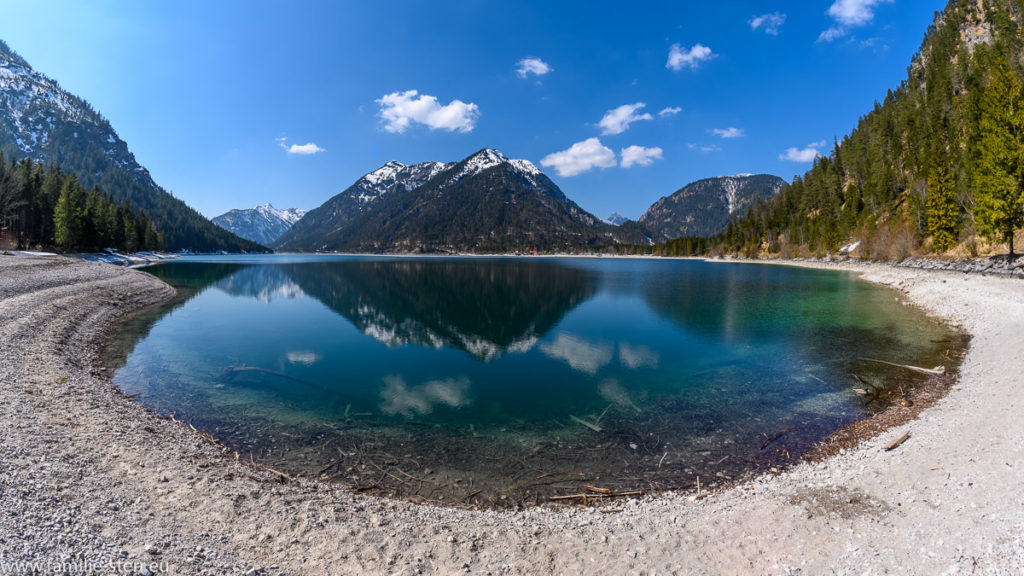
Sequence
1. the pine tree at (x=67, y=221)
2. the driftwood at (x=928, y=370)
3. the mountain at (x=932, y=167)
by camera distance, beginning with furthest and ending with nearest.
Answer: the pine tree at (x=67, y=221) → the mountain at (x=932, y=167) → the driftwood at (x=928, y=370)

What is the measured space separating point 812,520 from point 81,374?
20474 millimetres

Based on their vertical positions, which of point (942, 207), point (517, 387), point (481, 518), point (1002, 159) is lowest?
point (517, 387)

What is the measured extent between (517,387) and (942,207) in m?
71.1

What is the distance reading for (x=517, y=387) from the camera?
14.5 m

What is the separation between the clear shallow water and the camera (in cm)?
888

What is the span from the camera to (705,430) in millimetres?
10641

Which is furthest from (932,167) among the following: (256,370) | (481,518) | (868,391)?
(256,370)

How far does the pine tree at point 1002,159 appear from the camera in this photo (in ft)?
112

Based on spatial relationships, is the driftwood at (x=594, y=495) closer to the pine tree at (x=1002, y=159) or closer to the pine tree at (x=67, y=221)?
the pine tree at (x=1002, y=159)

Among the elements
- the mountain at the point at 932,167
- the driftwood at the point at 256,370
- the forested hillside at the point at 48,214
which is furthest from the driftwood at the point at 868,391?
the forested hillside at the point at 48,214

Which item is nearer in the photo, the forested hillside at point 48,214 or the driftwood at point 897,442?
the driftwood at point 897,442

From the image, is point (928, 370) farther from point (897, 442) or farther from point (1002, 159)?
point (1002, 159)

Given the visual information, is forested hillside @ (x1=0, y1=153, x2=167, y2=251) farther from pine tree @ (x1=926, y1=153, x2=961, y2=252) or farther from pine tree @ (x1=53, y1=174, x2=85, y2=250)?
pine tree @ (x1=926, y1=153, x2=961, y2=252)

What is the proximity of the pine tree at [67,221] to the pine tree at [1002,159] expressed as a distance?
123 meters
